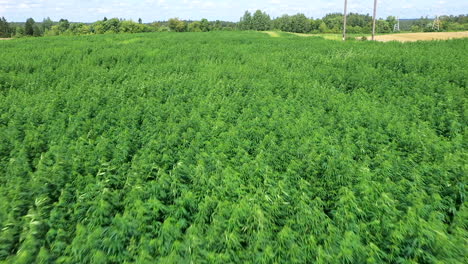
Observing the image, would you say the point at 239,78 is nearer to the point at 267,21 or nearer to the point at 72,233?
the point at 72,233

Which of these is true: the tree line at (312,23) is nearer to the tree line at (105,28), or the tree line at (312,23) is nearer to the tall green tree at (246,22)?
the tall green tree at (246,22)

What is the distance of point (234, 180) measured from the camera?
4.63m

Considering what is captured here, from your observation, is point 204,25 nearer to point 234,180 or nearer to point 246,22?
point 246,22

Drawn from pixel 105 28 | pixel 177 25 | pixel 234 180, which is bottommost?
pixel 234 180

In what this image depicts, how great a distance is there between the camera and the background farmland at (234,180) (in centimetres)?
348

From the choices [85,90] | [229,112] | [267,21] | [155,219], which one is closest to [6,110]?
[85,90]

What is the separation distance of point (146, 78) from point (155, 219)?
984 centimetres

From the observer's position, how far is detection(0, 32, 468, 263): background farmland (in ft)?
11.4

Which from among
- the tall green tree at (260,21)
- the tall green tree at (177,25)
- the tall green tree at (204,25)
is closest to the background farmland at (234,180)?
the tall green tree at (204,25)

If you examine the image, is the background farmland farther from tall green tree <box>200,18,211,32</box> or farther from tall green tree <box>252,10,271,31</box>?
tall green tree <box>252,10,271,31</box>

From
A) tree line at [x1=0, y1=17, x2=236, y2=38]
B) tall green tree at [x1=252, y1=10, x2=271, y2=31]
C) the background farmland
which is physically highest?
tall green tree at [x1=252, y1=10, x2=271, y2=31]

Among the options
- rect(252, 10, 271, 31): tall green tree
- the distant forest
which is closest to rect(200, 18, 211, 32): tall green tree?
the distant forest

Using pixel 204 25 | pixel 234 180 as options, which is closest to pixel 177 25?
pixel 204 25

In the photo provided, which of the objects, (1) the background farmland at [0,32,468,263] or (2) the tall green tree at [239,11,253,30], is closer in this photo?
(1) the background farmland at [0,32,468,263]
